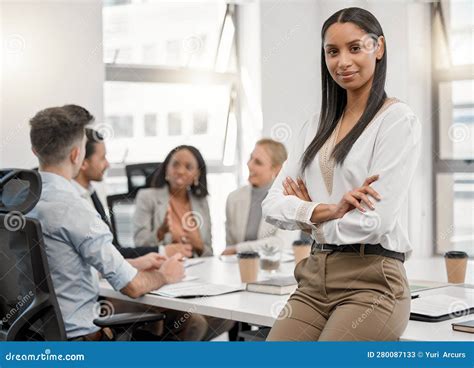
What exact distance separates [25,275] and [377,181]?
1.13 meters

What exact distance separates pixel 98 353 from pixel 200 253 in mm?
2062

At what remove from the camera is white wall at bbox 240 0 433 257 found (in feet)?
18.5

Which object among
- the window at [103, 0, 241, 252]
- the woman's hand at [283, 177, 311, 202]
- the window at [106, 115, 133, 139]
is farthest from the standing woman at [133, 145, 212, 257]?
the woman's hand at [283, 177, 311, 202]

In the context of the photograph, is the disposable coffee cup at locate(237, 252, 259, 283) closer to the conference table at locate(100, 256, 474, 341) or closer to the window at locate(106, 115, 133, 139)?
the conference table at locate(100, 256, 474, 341)

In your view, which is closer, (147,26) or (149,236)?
(149,236)

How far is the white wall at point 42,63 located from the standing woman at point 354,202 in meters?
2.97

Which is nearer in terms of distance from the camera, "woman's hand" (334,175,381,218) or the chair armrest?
"woman's hand" (334,175,381,218)

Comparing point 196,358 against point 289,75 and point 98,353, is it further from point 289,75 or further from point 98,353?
point 289,75

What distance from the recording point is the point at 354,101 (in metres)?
1.91

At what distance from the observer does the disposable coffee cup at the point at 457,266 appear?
111 inches

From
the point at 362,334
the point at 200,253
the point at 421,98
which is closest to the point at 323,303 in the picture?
the point at 362,334

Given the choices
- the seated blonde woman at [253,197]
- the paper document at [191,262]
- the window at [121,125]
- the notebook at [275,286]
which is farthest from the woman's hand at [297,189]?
the window at [121,125]

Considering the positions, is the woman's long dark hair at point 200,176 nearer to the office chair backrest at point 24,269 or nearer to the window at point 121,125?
the window at point 121,125

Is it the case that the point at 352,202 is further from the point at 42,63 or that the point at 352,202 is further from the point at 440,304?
the point at 42,63
